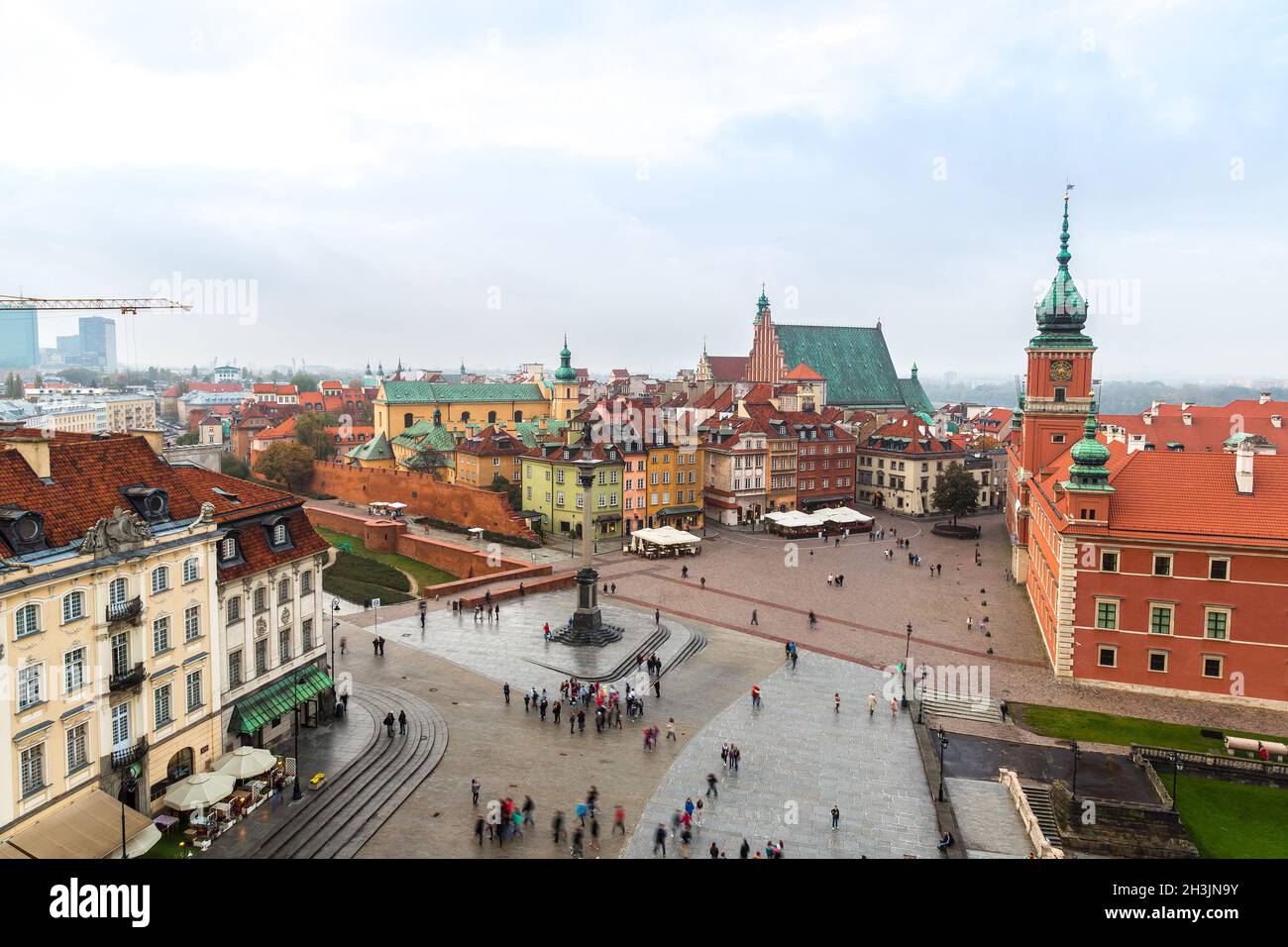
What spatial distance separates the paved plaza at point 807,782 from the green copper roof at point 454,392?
78.7m

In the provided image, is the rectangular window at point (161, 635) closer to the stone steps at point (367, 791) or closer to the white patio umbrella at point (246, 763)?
the white patio umbrella at point (246, 763)

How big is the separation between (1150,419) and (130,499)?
7233 cm

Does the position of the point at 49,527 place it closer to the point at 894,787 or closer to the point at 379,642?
the point at 379,642

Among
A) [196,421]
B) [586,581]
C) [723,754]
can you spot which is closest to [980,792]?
[723,754]

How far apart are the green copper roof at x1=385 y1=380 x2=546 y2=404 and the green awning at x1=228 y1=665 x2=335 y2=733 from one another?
7710 centimetres

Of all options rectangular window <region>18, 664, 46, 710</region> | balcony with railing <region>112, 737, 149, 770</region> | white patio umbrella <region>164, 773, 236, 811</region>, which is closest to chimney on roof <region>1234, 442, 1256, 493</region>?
A: white patio umbrella <region>164, 773, 236, 811</region>

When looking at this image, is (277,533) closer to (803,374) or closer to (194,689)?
(194,689)

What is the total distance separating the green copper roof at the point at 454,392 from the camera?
106750mm

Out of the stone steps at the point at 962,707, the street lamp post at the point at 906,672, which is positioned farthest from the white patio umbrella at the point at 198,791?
the stone steps at the point at 962,707

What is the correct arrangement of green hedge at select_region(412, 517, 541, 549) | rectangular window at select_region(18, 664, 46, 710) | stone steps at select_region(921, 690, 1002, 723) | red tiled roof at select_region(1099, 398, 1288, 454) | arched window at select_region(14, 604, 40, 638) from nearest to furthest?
arched window at select_region(14, 604, 40, 638) < rectangular window at select_region(18, 664, 46, 710) < stone steps at select_region(921, 690, 1002, 723) < green hedge at select_region(412, 517, 541, 549) < red tiled roof at select_region(1099, 398, 1288, 454)

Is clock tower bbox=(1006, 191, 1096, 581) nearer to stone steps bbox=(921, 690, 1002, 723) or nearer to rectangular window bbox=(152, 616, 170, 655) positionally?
stone steps bbox=(921, 690, 1002, 723)

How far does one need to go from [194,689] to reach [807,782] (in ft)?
59.1

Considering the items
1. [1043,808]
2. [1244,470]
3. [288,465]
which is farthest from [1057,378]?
[288,465]

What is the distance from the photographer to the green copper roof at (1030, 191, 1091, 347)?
58.7 metres
